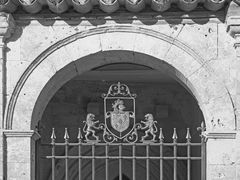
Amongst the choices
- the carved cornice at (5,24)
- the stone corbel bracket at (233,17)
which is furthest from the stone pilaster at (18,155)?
the stone corbel bracket at (233,17)

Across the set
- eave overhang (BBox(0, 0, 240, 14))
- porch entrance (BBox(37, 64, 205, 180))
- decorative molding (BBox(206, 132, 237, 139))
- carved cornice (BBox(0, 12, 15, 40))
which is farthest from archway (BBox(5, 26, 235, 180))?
porch entrance (BBox(37, 64, 205, 180))

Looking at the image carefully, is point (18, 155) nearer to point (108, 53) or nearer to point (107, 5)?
point (108, 53)

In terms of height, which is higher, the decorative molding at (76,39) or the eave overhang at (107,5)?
the eave overhang at (107,5)

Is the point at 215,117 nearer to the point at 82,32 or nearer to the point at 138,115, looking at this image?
the point at 82,32

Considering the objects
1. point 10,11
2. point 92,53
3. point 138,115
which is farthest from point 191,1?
point 138,115

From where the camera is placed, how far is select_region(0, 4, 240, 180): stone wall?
8.44 meters

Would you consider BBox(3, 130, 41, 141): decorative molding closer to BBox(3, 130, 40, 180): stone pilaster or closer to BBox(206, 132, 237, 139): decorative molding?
BBox(3, 130, 40, 180): stone pilaster

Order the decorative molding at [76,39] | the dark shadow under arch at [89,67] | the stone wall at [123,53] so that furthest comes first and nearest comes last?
the dark shadow under arch at [89,67], the decorative molding at [76,39], the stone wall at [123,53]

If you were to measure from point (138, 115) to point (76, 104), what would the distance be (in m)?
0.89

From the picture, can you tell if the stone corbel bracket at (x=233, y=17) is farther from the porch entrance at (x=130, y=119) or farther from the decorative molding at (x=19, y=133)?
the porch entrance at (x=130, y=119)

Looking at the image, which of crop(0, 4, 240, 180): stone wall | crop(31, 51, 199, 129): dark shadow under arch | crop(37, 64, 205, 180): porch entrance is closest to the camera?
crop(0, 4, 240, 180): stone wall

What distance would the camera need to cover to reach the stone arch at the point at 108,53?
8.51 meters

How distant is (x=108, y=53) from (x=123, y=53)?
149 millimetres

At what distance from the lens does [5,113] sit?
8.53 m
